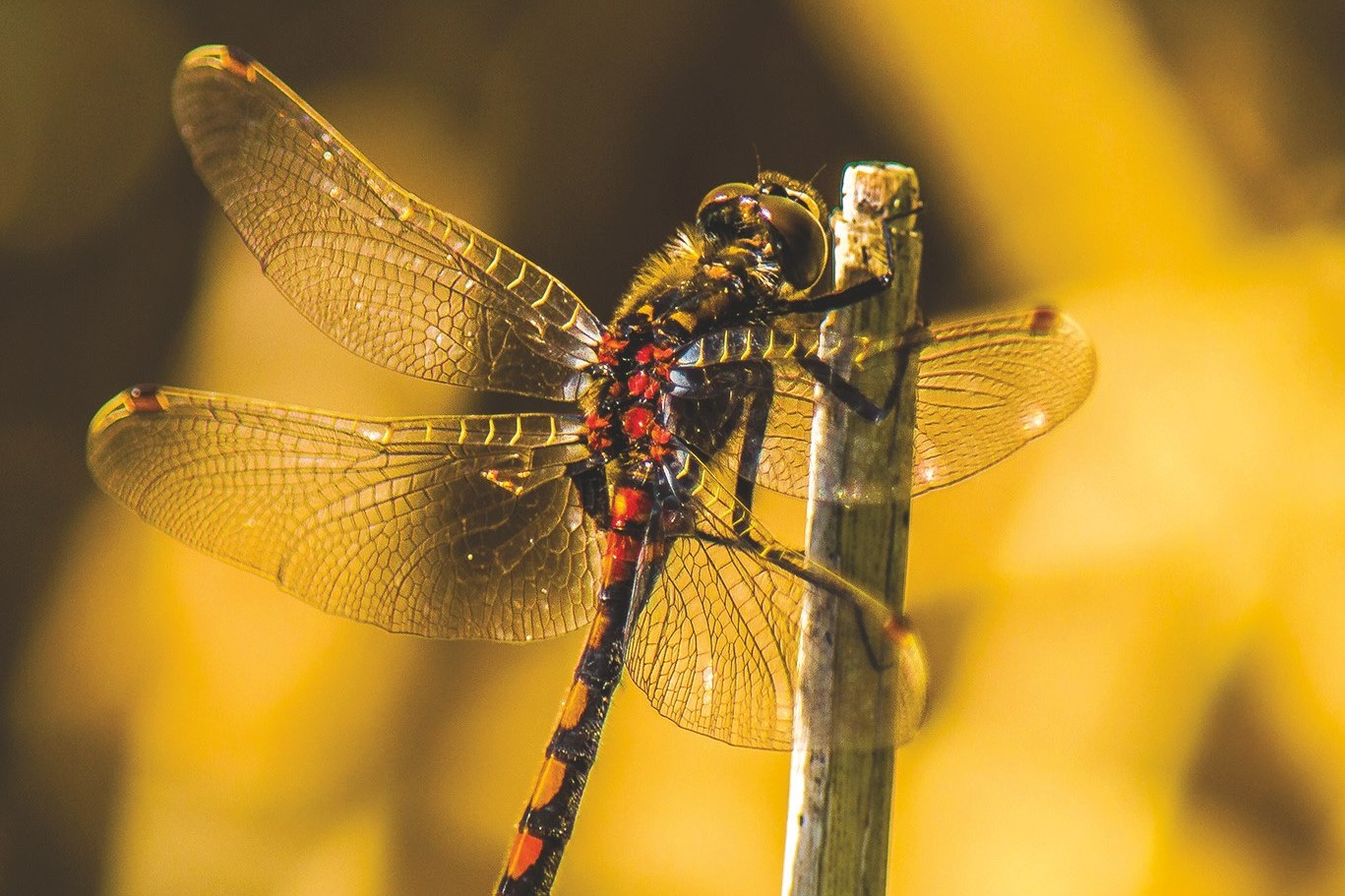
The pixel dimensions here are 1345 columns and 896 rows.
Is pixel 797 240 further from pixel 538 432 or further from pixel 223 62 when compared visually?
pixel 223 62

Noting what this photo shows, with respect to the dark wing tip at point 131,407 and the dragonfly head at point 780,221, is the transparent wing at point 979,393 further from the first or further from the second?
the dark wing tip at point 131,407

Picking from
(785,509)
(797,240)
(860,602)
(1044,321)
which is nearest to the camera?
(860,602)

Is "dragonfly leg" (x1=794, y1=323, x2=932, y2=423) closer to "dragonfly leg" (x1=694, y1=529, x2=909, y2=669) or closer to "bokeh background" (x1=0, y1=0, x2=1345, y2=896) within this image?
"dragonfly leg" (x1=694, y1=529, x2=909, y2=669)

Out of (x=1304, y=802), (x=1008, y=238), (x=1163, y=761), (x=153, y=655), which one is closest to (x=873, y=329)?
(x=1008, y=238)

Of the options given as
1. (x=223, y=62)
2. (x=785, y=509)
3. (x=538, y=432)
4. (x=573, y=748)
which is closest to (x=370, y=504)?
(x=538, y=432)

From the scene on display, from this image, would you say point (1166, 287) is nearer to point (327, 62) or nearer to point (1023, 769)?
point (1023, 769)

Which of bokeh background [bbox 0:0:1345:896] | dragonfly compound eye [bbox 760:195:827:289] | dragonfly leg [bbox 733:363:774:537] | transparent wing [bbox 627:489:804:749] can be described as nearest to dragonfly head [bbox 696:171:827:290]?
dragonfly compound eye [bbox 760:195:827:289]
